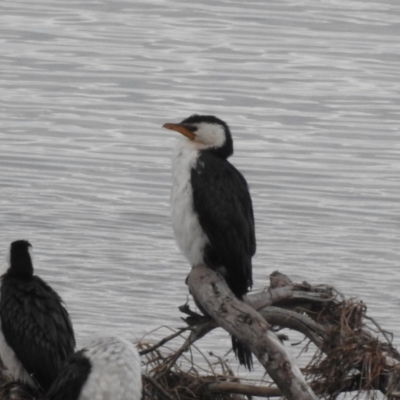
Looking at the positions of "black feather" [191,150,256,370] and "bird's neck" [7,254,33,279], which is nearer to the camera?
"black feather" [191,150,256,370]

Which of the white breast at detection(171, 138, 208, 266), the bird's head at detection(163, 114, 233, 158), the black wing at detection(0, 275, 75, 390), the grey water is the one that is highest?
the bird's head at detection(163, 114, 233, 158)

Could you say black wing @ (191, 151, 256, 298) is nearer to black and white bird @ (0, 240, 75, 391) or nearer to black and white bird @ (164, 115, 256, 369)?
black and white bird @ (164, 115, 256, 369)

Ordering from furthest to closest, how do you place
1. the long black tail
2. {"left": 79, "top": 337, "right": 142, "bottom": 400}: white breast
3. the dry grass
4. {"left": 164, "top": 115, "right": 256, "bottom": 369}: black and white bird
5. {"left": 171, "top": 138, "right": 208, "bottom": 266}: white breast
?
{"left": 171, "top": 138, "right": 208, "bottom": 266}: white breast, {"left": 164, "top": 115, "right": 256, "bottom": 369}: black and white bird, the long black tail, the dry grass, {"left": 79, "top": 337, "right": 142, "bottom": 400}: white breast

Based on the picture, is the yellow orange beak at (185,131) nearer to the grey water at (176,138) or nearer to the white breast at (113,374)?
the white breast at (113,374)

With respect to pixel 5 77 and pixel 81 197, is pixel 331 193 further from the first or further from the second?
pixel 5 77

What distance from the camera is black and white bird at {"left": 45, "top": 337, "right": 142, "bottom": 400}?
826 centimetres

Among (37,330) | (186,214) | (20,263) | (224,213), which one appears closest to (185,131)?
(186,214)

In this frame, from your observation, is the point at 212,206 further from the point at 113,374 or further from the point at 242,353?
the point at 113,374

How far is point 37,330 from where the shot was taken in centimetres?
936

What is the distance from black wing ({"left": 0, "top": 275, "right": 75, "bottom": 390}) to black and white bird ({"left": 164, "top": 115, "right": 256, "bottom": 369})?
37.4 inches

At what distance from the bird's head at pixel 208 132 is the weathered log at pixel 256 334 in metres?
1.28

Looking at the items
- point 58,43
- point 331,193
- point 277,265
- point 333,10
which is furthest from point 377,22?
point 277,265

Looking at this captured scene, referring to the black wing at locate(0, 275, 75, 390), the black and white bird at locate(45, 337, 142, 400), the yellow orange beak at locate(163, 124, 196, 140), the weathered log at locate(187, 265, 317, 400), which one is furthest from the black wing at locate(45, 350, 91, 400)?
the yellow orange beak at locate(163, 124, 196, 140)

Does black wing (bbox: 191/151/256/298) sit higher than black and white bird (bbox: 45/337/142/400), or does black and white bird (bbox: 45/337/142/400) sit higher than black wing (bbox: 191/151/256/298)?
black wing (bbox: 191/151/256/298)
